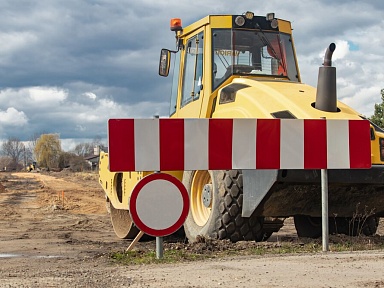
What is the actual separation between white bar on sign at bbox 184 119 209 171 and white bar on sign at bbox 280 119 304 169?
87 centimetres

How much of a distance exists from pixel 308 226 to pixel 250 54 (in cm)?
269

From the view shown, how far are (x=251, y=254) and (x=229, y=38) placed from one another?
11.7 ft

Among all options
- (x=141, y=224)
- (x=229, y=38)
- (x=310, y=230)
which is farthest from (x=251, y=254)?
(x=229, y=38)

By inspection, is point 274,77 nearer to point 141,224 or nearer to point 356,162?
point 356,162

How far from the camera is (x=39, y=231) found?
12.7 meters

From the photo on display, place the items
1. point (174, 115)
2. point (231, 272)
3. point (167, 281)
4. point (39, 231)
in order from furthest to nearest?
point (39, 231) < point (174, 115) < point (231, 272) < point (167, 281)

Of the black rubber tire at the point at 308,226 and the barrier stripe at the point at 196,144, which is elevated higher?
the barrier stripe at the point at 196,144

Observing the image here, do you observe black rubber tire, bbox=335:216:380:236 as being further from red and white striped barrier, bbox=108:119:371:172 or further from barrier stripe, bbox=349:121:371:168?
red and white striped barrier, bbox=108:119:371:172

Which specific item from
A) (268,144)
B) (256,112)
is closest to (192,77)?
(256,112)

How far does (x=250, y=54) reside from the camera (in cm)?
895

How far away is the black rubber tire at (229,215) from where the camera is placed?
7512 mm

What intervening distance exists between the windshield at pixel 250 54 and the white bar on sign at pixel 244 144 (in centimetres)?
239

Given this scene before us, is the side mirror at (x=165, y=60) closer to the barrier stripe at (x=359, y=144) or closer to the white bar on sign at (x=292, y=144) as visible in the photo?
the white bar on sign at (x=292, y=144)

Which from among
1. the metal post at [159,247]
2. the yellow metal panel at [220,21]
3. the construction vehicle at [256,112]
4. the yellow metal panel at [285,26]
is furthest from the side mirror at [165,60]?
the metal post at [159,247]
